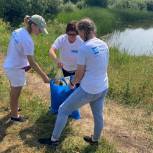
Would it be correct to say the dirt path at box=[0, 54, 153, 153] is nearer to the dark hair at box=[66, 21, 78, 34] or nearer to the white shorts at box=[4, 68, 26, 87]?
the white shorts at box=[4, 68, 26, 87]

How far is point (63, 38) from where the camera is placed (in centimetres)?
613

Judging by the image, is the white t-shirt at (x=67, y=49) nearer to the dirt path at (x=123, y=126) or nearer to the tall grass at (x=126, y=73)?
the dirt path at (x=123, y=126)

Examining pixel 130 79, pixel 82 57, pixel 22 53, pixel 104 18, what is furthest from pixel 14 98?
pixel 104 18

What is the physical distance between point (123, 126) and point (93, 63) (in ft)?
6.55

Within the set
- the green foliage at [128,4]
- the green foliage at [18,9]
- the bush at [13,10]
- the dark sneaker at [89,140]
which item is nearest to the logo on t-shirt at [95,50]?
the dark sneaker at [89,140]

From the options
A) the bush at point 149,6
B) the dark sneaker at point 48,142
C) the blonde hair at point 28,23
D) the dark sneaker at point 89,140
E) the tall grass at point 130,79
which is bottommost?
the bush at point 149,6

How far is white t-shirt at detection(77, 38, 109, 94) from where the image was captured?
4.52 m

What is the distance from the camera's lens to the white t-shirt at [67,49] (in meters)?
6.11

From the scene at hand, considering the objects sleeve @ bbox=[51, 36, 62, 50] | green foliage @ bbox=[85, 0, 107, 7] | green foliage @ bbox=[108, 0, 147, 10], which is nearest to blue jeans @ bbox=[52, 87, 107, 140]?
sleeve @ bbox=[51, 36, 62, 50]

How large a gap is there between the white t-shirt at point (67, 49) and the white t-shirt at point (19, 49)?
91cm

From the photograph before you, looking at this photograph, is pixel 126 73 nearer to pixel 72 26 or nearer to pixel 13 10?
pixel 72 26

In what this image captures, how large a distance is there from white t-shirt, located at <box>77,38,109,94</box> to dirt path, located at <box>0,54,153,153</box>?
49.3 inches

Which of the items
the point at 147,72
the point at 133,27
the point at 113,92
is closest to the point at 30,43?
the point at 113,92

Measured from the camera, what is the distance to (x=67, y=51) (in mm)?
6160
